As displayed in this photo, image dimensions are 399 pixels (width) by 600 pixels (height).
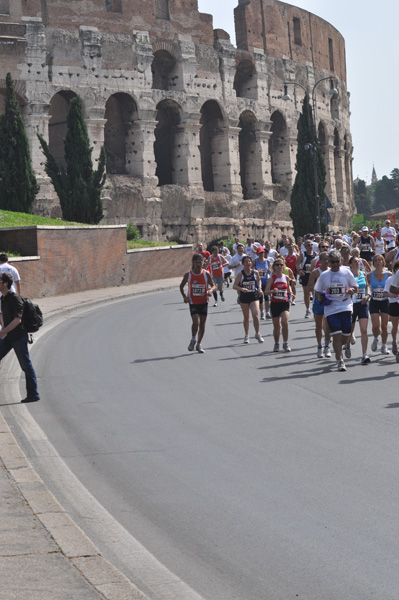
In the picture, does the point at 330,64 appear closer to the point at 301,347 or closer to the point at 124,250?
the point at 124,250

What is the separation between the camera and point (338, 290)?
14.7m

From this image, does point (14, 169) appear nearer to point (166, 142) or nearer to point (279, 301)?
point (166, 142)

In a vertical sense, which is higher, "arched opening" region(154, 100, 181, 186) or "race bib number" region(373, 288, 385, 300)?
"arched opening" region(154, 100, 181, 186)

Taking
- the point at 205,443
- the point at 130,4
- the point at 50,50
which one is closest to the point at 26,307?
the point at 205,443

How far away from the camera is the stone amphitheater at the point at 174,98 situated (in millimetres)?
52562

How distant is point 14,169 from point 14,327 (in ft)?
104

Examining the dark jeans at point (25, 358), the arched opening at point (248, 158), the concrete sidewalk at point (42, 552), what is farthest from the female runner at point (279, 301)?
the arched opening at point (248, 158)

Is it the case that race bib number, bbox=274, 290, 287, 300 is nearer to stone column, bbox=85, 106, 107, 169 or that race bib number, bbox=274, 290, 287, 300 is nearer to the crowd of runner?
the crowd of runner

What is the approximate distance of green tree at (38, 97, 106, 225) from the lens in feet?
150

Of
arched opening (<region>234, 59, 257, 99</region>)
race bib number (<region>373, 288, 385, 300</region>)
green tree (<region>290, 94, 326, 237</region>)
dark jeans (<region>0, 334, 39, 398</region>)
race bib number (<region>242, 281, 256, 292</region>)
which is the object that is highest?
arched opening (<region>234, 59, 257, 99</region>)

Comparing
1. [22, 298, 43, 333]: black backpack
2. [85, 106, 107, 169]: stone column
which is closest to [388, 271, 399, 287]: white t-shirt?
[22, 298, 43, 333]: black backpack

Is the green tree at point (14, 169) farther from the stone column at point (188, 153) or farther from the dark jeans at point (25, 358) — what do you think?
the dark jeans at point (25, 358)

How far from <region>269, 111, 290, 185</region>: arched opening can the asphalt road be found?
5156 cm

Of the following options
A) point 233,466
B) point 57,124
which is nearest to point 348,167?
point 57,124
